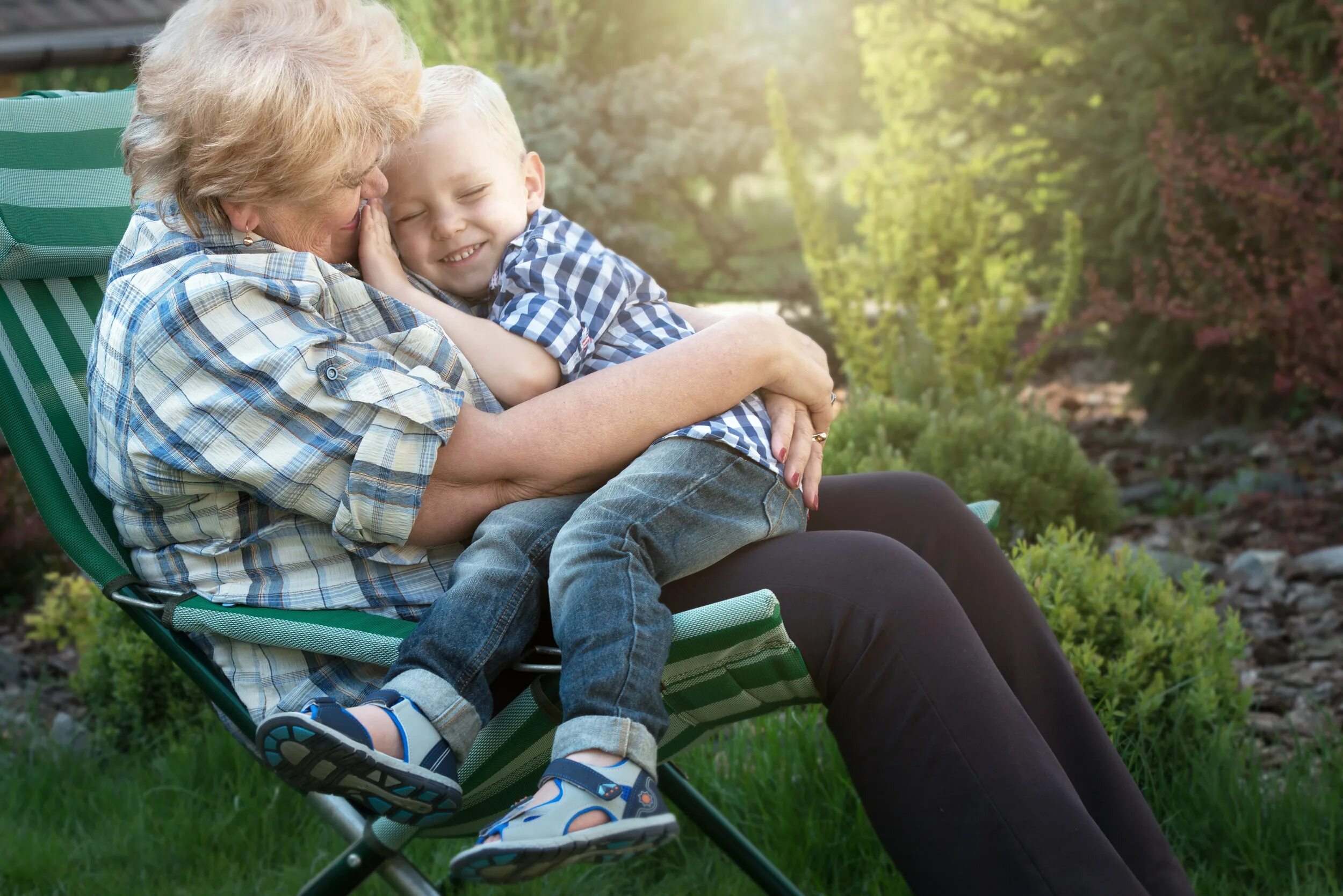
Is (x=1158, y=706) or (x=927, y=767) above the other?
(x=927, y=767)

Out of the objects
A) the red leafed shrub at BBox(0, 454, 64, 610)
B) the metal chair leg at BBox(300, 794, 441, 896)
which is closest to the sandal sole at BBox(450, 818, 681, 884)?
the metal chair leg at BBox(300, 794, 441, 896)

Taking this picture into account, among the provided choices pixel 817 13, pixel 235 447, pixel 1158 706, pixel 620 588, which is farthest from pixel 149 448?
pixel 817 13

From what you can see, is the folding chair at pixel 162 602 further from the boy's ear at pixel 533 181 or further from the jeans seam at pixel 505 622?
the boy's ear at pixel 533 181

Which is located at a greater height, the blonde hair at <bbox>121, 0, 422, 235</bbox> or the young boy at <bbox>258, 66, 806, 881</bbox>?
the blonde hair at <bbox>121, 0, 422, 235</bbox>

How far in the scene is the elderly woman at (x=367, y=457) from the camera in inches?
58.7

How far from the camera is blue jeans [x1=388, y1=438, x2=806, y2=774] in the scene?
4.72 ft

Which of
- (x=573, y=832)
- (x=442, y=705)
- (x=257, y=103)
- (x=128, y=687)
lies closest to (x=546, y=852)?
(x=573, y=832)

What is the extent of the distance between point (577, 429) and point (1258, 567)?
2.91 m

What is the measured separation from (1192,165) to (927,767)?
11.5 ft

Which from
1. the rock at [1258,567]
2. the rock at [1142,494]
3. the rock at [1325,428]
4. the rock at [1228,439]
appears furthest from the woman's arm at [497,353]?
the rock at [1228,439]

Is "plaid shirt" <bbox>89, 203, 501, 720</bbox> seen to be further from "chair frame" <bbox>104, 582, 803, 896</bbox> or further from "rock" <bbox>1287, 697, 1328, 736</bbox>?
"rock" <bbox>1287, 697, 1328, 736</bbox>

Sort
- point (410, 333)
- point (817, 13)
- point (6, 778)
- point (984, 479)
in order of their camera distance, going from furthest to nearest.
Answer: point (817, 13), point (984, 479), point (6, 778), point (410, 333)

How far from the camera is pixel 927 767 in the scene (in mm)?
1485

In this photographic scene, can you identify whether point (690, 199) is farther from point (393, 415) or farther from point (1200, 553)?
point (393, 415)
